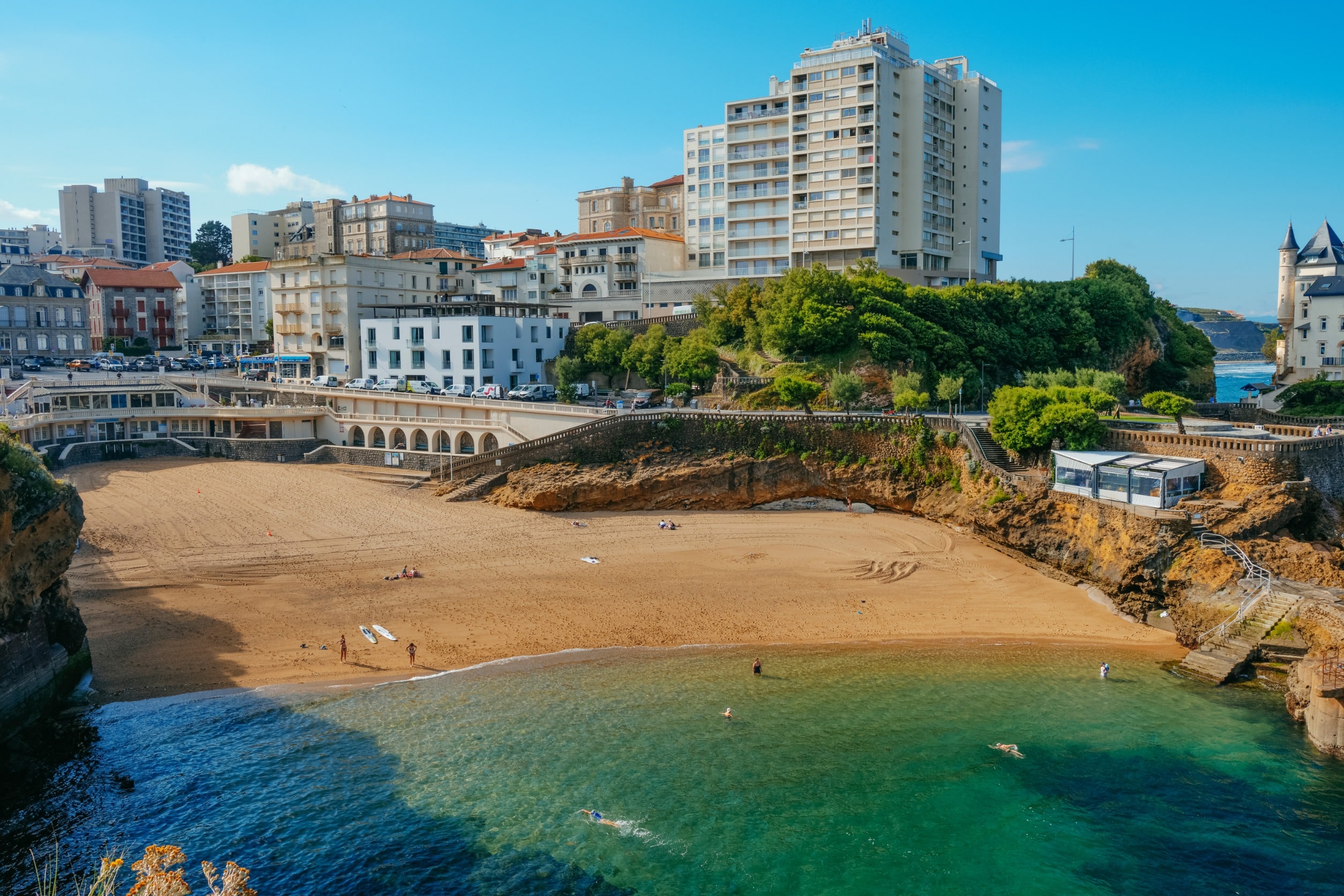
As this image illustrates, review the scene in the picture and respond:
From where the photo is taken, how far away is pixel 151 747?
26.2 m

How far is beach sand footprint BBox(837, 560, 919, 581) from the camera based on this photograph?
133ft

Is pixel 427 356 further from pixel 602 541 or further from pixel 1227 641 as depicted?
pixel 1227 641

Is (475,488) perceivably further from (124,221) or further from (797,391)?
(124,221)

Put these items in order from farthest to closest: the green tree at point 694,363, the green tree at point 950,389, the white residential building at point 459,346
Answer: the white residential building at point 459,346
the green tree at point 694,363
the green tree at point 950,389

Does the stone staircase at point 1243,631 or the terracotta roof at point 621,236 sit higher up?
the terracotta roof at point 621,236

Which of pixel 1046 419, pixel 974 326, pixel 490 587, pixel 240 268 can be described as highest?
pixel 240 268

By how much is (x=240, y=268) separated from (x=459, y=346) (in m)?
63.1

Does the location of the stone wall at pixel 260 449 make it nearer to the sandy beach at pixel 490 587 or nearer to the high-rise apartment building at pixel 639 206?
the sandy beach at pixel 490 587

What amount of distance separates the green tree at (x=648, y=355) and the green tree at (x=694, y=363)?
3.07 m

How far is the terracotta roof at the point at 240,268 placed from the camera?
116125 millimetres

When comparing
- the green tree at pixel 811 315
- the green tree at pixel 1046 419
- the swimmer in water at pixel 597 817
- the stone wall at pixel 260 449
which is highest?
the green tree at pixel 811 315

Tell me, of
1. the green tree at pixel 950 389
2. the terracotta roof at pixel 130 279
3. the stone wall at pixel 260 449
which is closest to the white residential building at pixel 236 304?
the terracotta roof at pixel 130 279

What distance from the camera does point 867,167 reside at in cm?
7781

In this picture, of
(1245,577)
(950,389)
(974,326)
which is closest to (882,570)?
(1245,577)
